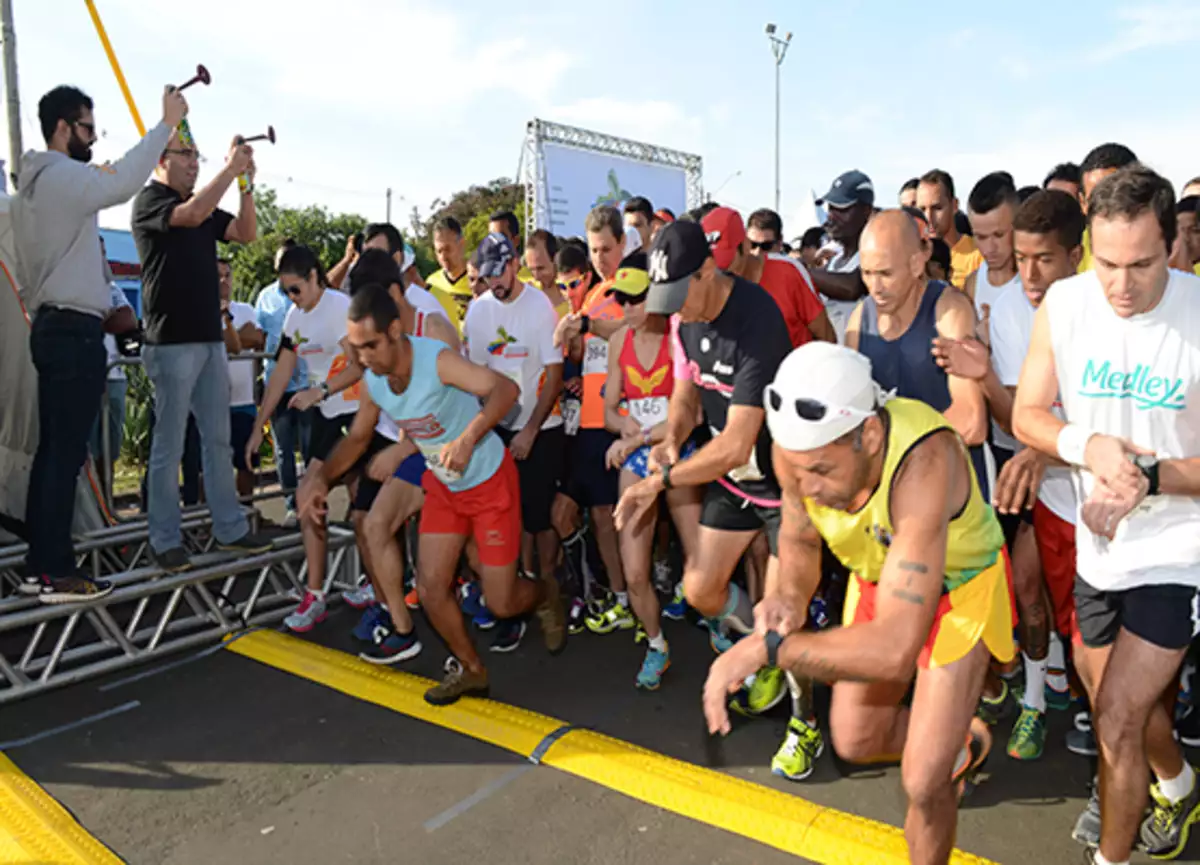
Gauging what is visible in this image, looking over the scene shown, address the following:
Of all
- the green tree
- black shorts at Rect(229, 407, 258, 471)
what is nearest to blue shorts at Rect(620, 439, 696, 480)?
black shorts at Rect(229, 407, 258, 471)

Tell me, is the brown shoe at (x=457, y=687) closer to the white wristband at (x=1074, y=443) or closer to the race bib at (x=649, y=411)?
the race bib at (x=649, y=411)

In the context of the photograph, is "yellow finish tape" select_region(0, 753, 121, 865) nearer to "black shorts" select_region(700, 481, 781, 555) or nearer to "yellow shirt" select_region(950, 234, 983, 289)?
"black shorts" select_region(700, 481, 781, 555)

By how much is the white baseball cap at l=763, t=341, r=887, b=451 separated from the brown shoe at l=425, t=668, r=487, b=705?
8.57 ft

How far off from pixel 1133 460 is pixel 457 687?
123 inches

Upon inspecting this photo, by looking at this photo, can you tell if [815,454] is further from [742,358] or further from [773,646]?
[742,358]

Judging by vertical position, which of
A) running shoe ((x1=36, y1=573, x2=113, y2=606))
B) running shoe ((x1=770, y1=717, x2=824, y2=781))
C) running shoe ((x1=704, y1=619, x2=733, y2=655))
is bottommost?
running shoe ((x1=770, y1=717, x2=824, y2=781))

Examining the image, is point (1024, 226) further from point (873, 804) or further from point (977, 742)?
point (873, 804)

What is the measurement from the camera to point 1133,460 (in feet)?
8.36

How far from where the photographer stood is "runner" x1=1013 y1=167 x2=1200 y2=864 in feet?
8.48

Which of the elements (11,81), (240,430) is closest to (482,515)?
(240,430)

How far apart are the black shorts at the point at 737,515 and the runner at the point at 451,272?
3.66m

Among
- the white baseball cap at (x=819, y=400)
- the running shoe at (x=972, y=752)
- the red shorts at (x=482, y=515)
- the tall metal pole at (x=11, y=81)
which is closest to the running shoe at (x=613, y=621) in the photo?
the red shorts at (x=482, y=515)

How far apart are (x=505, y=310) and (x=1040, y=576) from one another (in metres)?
3.32

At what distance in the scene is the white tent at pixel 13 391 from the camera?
534cm
